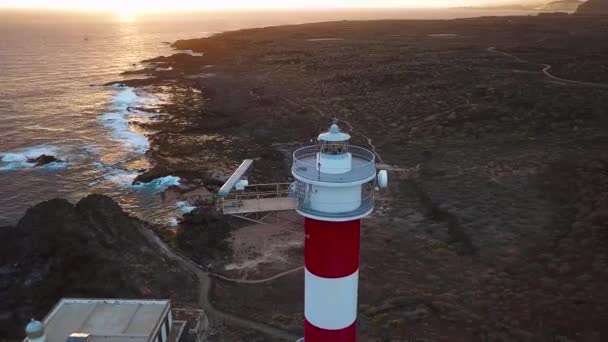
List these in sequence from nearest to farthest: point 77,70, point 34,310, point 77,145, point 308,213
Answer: point 308,213 < point 34,310 < point 77,145 < point 77,70

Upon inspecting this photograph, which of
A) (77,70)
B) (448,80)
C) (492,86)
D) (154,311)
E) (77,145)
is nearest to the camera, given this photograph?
(154,311)

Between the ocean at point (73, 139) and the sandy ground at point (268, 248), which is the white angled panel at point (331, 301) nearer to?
the sandy ground at point (268, 248)

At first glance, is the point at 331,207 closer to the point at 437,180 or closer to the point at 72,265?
the point at 72,265

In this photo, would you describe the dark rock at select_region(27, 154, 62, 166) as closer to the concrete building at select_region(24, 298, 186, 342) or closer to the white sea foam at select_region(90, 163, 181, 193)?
the white sea foam at select_region(90, 163, 181, 193)

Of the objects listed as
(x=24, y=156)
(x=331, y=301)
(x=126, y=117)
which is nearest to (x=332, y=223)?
(x=331, y=301)

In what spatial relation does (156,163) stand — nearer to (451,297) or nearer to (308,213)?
(451,297)

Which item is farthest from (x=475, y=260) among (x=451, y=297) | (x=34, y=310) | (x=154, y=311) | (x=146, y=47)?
(x=146, y=47)

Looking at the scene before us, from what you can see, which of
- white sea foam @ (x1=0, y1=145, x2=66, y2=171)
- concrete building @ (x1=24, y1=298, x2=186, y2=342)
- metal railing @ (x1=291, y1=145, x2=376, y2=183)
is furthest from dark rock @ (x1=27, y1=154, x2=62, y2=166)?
metal railing @ (x1=291, y1=145, x2=376, y2=183)
